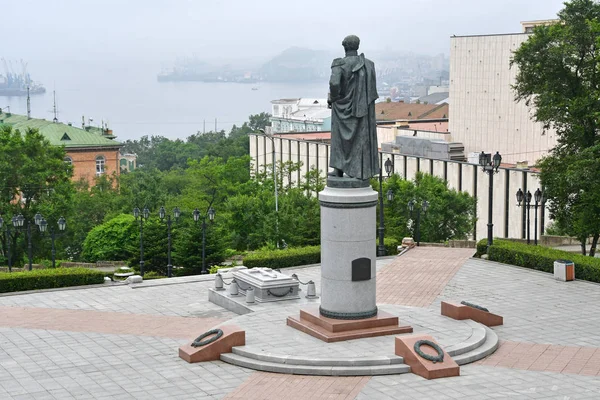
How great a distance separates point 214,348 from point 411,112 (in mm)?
90453

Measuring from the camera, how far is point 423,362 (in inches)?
687

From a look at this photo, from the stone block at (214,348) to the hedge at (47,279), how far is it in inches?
360

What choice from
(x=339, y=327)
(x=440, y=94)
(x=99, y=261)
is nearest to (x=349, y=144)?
(x=339, y=327)

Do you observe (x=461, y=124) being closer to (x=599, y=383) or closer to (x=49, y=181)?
(x=49, y=181)

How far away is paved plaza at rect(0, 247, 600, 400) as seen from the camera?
16812mm

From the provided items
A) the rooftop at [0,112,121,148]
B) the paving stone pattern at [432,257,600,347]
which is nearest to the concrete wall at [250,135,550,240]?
the paving stone pattern at [432,257,600,347]

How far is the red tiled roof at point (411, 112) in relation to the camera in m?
104

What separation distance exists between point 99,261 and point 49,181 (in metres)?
6.87

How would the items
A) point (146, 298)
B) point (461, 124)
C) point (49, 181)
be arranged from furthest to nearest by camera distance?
point (461, 124) < point (49, 181) < point (146, 298)

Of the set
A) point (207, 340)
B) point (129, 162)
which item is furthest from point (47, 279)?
point (129, 162)

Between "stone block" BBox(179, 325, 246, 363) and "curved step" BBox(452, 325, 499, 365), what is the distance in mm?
4542

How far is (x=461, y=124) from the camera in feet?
229

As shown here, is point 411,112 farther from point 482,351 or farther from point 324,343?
point 324,343

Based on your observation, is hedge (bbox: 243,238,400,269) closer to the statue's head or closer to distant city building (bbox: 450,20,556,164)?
the statue's head
